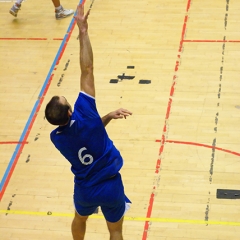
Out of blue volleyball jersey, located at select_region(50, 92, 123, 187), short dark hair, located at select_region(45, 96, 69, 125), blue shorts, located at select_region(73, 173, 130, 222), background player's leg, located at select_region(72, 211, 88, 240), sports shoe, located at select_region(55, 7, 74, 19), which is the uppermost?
short dark hair, located at select_region(45, 96, 69, 125)

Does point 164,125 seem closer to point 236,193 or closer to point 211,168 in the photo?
point 211,168

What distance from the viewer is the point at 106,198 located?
19.3ft

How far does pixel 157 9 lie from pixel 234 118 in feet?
12.3

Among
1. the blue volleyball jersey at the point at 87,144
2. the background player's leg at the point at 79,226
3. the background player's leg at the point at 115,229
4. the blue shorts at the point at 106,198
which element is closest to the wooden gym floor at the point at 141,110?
the background player's leg at the point at 79,226

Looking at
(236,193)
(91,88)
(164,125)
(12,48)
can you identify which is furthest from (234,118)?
(12,48)

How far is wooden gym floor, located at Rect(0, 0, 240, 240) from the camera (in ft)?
24.7

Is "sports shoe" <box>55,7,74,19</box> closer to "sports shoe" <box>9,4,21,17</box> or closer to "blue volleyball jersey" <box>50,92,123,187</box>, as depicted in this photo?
"sports shoe" <box>9,4,21,17</box>

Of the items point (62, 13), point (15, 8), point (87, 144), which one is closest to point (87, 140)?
point (87, 144)

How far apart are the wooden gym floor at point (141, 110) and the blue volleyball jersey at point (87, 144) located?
175cm

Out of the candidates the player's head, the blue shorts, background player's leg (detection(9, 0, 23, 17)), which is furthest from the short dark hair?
background player's leg (detection(9, 0, 23, 17))

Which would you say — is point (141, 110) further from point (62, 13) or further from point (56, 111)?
point (56, 111)

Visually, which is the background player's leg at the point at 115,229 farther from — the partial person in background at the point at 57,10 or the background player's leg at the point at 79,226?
the partial person in background at the point at 57,10

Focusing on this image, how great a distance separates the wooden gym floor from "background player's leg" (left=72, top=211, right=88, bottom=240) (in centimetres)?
67

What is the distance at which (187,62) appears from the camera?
1026cm
